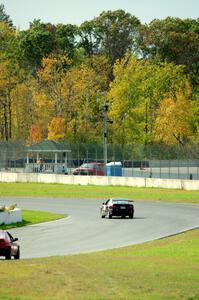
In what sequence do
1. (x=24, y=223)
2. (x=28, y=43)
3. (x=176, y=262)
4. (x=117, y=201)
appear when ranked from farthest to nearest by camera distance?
(x=28, y=43) < (x=117, y=201) < (x=24, y=223) < (x=176, y=262)

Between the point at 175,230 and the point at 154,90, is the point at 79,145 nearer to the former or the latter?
the point at 154,90

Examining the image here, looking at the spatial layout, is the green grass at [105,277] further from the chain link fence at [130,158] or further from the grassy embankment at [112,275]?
the chain link fence at [130,158]

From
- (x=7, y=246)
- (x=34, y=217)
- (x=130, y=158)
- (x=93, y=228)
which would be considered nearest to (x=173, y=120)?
(x=130, y=158)

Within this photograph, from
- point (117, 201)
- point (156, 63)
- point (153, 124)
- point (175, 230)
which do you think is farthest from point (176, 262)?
point (156, 63)

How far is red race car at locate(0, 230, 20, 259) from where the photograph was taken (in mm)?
32438

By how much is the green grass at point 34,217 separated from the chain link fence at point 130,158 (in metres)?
27.3

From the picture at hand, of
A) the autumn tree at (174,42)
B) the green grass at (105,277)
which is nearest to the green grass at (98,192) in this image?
the green grass at (105,277)

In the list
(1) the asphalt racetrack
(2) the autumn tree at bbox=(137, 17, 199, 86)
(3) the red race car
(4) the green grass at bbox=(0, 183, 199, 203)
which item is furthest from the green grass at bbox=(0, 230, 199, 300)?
(2) the autumn tree at bbox=(137, 17, 199, 86)

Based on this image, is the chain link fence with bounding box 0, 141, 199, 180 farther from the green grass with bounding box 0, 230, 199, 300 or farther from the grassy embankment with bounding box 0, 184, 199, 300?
the green grass with bounding box 0, 230, 199, 300

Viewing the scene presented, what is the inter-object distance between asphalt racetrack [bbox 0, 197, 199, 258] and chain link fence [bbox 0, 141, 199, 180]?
62.4ft

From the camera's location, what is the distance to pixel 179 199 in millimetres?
75562

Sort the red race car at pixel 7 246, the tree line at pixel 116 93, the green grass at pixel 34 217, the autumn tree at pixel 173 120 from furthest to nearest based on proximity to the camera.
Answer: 1. the tree line at pixel 116 93
2. the autumn tree at pixel 173 120
3. the green grass at pixel 34 217
4. the red race car at pixel 7 246

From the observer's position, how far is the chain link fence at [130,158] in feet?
302

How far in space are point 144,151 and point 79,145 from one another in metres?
9.05
